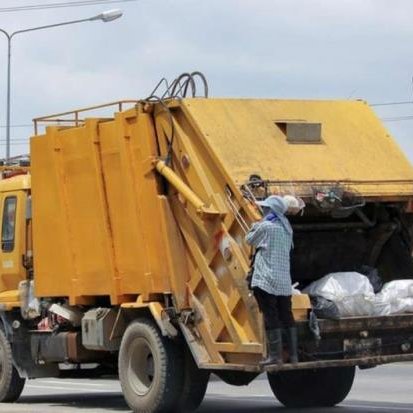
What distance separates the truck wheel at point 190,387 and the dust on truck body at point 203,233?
0.01 meters

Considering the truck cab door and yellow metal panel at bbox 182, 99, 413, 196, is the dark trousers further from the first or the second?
the truck cab door

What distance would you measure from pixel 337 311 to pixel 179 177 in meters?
1.97

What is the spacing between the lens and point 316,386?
13.1 meters

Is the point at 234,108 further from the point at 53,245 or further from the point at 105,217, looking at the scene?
the point at 53,245

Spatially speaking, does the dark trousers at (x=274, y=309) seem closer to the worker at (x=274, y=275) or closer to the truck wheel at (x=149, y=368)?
the worker at (x=274, y=275)

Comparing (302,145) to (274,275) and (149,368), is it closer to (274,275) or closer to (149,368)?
(274,275)

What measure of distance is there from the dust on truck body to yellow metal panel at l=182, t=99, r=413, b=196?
0.02 m

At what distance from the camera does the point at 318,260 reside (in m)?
11.9

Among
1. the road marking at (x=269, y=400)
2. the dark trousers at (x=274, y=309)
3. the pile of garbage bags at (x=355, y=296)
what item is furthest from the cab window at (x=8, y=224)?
the dark trousers at (x=274, y=309)

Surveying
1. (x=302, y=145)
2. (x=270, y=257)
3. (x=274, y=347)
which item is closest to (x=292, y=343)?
(x=274, y=347)

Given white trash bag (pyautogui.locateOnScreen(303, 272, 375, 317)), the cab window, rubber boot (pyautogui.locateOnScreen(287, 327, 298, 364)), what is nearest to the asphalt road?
the cab window

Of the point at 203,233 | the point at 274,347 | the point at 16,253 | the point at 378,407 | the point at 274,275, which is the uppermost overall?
the point at 16,253

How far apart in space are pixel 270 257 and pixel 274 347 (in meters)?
0.75

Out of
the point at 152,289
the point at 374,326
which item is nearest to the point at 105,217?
the point at 152,289
